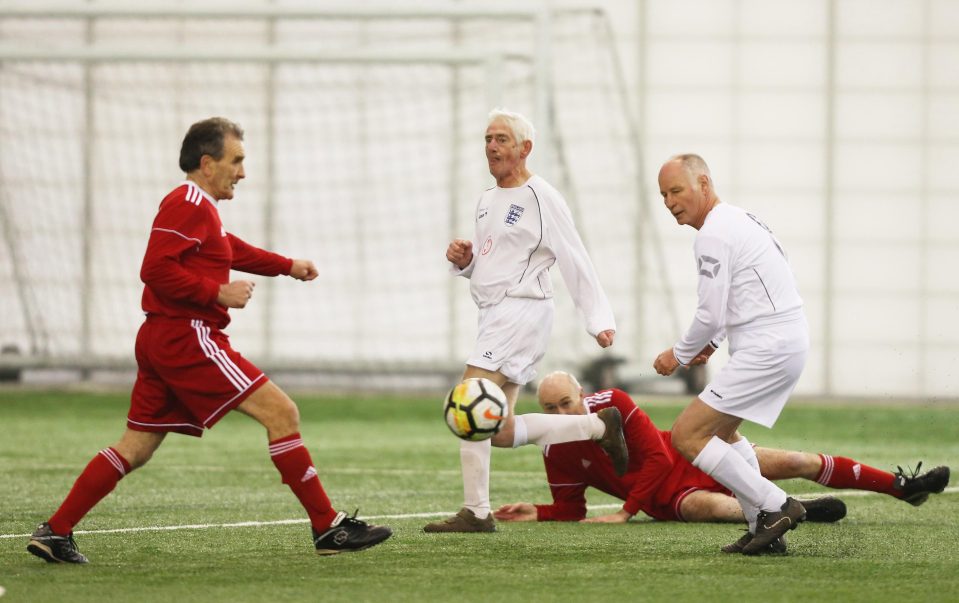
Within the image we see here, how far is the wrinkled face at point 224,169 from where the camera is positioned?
5.55 m

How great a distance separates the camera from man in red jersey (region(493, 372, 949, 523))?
645cm

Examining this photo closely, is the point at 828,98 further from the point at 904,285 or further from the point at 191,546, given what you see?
the point at 191,546

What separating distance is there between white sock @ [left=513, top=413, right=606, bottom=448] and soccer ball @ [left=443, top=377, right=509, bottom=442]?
43 cm

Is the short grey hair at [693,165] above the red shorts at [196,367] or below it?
above

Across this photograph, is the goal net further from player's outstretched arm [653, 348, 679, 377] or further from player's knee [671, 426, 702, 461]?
player's knee [671, 426, 702, 461]


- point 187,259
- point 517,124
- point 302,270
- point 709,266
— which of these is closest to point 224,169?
point 187,259

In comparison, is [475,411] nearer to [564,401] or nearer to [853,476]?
[564,401]

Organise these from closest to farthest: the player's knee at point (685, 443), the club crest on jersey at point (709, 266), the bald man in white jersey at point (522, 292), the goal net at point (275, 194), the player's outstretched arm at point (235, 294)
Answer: the player's outstretched arm at point (235, 294)
the club crest on jersey at point (709, 266)
the player's knee at point (685, 443)
the bald man in white jersey at point (522, 292)
the goal net at point (275, 194)

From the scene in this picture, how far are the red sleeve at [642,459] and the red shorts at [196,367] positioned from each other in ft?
6.43

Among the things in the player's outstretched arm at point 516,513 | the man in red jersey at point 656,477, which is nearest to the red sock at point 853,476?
the man in red jersey at point 656,477

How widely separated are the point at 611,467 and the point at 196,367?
7.29 ft

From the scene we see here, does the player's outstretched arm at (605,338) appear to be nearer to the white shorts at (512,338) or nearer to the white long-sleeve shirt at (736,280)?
the white shorts at (512,338)

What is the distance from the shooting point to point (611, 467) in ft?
22.1

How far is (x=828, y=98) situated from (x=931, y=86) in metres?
1.53
